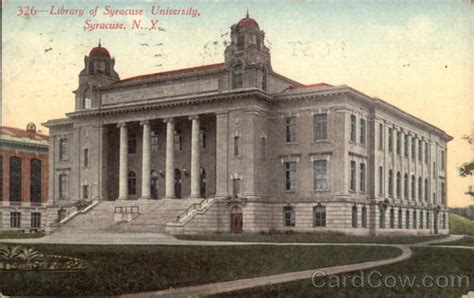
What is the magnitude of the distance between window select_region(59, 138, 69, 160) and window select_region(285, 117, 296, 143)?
21675 millimetres

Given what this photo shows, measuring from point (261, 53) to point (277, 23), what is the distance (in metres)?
22.1

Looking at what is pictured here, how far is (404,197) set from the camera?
53.5 m

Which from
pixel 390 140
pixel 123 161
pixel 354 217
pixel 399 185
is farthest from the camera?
pixel 123 161

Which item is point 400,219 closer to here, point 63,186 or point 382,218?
point 382,218

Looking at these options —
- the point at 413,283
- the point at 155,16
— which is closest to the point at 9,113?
the point at 155,16

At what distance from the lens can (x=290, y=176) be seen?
47594mm

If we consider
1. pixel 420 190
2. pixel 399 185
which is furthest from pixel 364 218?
pixel 420 190

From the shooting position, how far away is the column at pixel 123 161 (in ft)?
173

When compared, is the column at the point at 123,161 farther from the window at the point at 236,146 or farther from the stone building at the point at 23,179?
the stone building at the point at 23,179

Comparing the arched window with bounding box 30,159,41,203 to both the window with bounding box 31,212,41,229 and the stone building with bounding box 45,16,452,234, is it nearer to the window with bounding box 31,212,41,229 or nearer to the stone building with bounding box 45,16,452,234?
the window with bounding box 31,212,41,229

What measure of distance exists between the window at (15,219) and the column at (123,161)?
743 inches

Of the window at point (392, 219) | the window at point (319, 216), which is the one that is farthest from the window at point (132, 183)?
the window at point (392, 219)

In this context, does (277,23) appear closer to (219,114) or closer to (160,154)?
(219,114)
